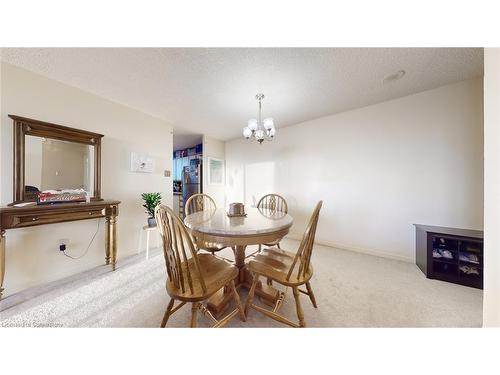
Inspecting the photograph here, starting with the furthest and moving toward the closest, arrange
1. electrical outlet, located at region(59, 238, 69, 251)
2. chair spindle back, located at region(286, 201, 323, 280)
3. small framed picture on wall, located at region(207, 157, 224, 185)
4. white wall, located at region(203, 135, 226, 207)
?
small framed picture on wall, located at region(207, 157, 224, 185) < white wall, located at region(203, 135, 226, 207) < electrical outlet, located at region(59, 238, 69, 251) < chair spindle back, located at region(286, 201, 323, 280)

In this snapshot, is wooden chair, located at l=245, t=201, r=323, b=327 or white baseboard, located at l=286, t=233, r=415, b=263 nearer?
wooden chair, located at l=245, t=201, r=323, b=327

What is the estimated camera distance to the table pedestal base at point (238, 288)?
4.33 ft

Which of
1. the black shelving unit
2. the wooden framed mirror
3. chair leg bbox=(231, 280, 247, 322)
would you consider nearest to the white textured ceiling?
the wooden framed mirror

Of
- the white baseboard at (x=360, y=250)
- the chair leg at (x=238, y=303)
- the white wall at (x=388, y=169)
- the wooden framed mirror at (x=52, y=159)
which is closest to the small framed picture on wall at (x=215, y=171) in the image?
the white wall at (x=388, y=169)

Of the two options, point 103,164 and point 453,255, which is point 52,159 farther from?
point 453,255

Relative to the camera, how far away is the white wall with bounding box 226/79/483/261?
1.97m

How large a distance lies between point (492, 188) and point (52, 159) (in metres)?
3.73

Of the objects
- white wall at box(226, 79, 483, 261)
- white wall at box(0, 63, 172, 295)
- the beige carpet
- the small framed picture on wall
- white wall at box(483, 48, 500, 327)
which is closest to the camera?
white wall at box(483, 48, 500, 327)

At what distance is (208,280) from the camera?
1.09 metres

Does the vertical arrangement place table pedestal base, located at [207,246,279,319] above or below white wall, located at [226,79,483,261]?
below

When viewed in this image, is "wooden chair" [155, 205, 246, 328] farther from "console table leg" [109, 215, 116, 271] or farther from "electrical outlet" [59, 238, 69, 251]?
"electrical outlet" [59, 238, 69, 251]

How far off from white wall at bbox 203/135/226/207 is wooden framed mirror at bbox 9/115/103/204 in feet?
6.75
